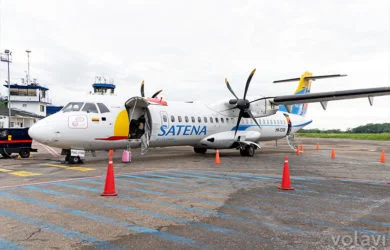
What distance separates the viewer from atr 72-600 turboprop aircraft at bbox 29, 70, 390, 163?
40.7 feet

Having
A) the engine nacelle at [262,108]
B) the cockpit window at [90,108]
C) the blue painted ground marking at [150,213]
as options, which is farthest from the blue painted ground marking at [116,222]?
the engine nacelle at [262,108]

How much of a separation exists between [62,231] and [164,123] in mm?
10930

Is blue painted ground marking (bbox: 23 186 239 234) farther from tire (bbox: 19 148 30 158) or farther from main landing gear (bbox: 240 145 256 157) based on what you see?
main landing gear (bbox: 240 145 256 157)

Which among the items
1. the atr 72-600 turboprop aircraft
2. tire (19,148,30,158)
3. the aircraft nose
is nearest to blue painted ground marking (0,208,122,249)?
the aircraft nose

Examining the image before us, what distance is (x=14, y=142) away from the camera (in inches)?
626

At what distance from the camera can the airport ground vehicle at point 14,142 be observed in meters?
15.6

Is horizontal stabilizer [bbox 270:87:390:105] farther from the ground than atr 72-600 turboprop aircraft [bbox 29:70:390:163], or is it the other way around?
horizontal stabilizer [bbox 270:87:390:105]

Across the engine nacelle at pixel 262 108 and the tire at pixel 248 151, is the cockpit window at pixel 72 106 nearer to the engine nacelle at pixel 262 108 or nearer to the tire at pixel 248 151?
the engine nacelle at pixel 262 108

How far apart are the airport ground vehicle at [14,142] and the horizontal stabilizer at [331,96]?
13.8m

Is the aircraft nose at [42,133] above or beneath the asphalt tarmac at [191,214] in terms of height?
above

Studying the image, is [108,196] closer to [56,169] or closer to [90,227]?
[90,227]

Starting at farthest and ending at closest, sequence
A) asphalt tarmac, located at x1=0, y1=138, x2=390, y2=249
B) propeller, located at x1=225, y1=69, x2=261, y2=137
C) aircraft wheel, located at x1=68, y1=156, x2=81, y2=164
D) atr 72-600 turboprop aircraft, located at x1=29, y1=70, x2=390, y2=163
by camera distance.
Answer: propeller, located at x1=225, y1=69, x2=261, y2=137 < aircraft wheel, located at x1=68, y1=156, x2=81, y2=164 < atr 72-600 turboprop aircraft, located at x1=29, y1=70, x2=390, y2=163 < asphalt tarmac, located at x1=0, y1=138, x2=390, y2=249

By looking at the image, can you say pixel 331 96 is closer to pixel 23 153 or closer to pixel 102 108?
pixel 102 108

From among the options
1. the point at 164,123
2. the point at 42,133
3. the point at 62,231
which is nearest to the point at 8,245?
the point at 62,231
